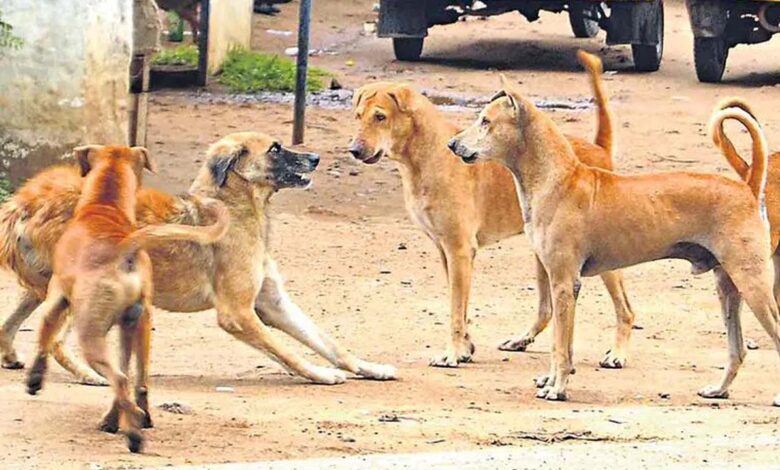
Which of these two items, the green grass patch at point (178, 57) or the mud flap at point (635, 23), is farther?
the mud flap at point (635, 23)

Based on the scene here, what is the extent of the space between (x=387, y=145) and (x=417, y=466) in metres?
3.37

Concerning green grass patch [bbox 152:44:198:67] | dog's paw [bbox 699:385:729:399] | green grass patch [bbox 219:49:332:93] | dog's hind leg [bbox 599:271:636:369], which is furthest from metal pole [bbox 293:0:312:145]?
dog's paw [bbox 699:385:729:399]

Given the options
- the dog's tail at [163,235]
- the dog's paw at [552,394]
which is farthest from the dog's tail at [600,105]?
the dog's tail at [163,235]

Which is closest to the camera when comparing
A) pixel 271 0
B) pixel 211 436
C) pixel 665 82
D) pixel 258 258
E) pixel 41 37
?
pixel 211 436

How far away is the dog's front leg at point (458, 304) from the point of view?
Answer: 9211 mm

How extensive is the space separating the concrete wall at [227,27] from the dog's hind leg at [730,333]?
984cm

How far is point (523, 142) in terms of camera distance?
8719 millimetres

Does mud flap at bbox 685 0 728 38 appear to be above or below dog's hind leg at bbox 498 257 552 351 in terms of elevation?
above

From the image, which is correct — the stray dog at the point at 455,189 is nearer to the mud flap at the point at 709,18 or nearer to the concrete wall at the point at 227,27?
the mud flap at the point at 709,18

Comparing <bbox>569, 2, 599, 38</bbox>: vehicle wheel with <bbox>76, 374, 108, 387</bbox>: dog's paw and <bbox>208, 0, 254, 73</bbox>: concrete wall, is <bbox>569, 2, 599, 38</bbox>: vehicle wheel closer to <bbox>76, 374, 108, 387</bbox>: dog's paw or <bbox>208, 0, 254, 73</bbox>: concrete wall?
<bbox>208, 0, 254, 73</bbox>: concrete wall

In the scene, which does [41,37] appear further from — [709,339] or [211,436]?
[211,436]

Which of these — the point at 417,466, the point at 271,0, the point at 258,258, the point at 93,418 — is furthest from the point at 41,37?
the point at 271,0

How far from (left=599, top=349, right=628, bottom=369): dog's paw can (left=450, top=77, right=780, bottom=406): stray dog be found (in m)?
0.70

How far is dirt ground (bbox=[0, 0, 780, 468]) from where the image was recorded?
716 centimetres
